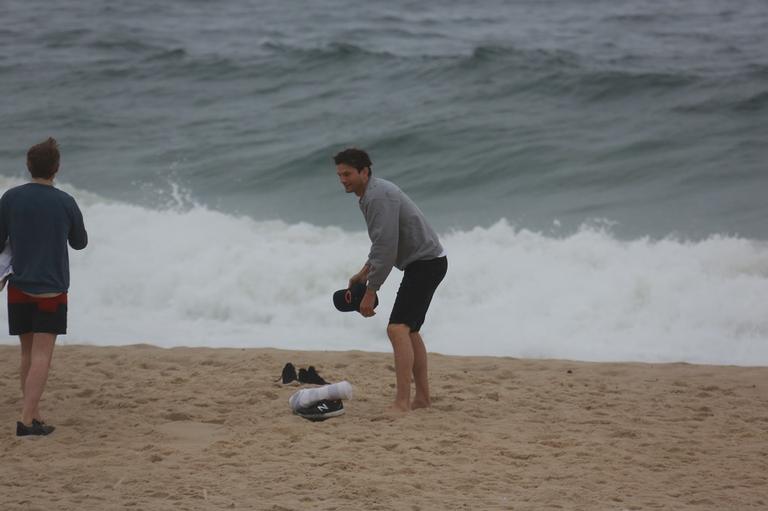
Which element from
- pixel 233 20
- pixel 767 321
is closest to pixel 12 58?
pixel 233 20

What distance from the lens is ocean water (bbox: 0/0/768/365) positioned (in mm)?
9922

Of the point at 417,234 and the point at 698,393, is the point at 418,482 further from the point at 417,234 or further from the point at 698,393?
the point at 698,393

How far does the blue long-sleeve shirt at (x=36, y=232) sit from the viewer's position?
5.57 metres

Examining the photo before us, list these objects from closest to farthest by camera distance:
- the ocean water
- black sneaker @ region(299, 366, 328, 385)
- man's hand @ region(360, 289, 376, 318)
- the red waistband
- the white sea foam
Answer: the red waistband
man's hand @ region(360, 289, 376, 318)
black sneaker @ region(299, 366, 328, 385)
the white sea foam
the ocean water

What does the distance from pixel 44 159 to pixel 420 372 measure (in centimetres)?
250

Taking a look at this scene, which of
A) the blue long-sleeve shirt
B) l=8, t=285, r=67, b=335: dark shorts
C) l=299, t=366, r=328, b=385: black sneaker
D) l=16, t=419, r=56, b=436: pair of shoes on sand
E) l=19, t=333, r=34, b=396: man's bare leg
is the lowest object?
l=16, t=419, r=56, b=436: pair of shoes on sand

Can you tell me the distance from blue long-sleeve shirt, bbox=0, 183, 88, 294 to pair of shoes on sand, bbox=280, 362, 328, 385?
1859mm

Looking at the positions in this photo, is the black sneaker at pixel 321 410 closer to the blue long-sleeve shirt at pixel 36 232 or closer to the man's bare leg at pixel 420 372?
the man's bare leg at pixel 420 372

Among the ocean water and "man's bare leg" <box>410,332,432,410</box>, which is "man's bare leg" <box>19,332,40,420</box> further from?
the ocean water

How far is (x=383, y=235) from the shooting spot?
230 inches

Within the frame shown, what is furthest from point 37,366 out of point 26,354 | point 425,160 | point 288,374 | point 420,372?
point 425,160

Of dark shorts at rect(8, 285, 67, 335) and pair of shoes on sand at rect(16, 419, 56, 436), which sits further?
pair of shoes on sand at rect(16, 419, 56, 436)

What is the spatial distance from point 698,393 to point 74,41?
18214mm

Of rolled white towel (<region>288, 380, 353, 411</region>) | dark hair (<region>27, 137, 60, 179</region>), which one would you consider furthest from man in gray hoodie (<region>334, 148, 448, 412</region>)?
dark hair (<region>27, 137, 60, 179</region>)
